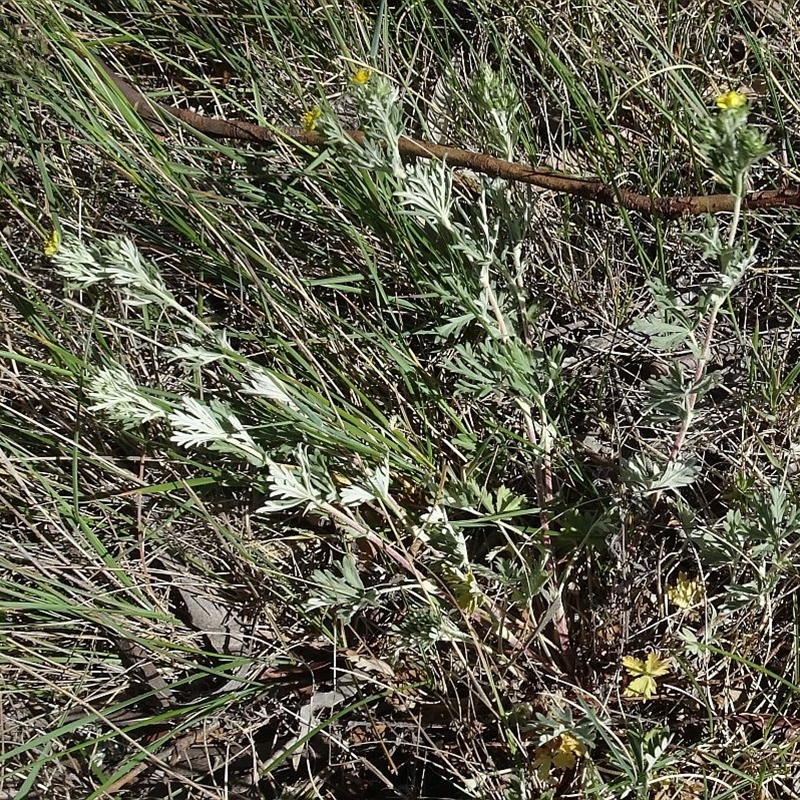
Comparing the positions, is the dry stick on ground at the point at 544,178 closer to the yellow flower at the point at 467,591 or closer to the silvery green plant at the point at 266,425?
the silvery green plant at the point at 266,425

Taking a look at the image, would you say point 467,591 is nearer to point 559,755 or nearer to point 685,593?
point 559,755

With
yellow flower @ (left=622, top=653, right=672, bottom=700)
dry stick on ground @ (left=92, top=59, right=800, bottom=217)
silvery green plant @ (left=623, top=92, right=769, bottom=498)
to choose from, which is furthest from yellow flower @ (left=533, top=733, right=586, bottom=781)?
dry stick on ground @ (left=92, top=59, right=800, bottom=217)

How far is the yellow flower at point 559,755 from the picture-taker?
69.6 inches

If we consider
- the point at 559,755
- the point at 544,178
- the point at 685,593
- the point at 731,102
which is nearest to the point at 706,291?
→ the point at 731,102

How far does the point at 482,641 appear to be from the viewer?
1891 mm

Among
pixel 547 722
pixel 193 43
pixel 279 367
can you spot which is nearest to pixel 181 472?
pixel 279 367

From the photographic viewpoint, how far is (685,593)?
6.16 ft

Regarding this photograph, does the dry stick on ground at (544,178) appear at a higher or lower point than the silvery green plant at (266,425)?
higher

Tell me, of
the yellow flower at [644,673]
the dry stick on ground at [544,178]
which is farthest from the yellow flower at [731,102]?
the yellow flower at [644,673]

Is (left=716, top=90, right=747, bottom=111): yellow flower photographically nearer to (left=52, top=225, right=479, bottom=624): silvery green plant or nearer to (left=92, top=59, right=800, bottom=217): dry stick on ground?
(left=92, top=59, right=800, bottom=217): dry stick on ground

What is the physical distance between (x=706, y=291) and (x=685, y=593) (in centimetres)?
80

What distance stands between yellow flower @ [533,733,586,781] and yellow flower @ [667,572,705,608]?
15.9 inches

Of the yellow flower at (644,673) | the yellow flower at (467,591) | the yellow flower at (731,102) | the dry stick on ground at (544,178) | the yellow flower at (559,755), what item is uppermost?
the yellow flower at (731,102)

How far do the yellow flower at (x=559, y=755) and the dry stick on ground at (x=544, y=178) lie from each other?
1.28 m
